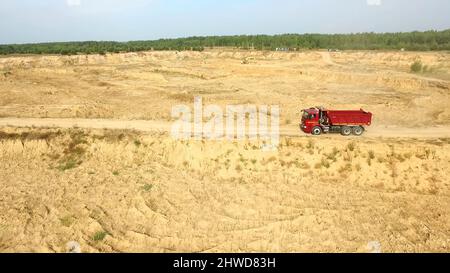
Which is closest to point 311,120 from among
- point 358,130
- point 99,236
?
point 358,130

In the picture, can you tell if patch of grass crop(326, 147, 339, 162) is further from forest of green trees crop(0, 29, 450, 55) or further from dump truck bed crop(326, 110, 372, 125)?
forest of green trees crop(0, 29, 450, 55)

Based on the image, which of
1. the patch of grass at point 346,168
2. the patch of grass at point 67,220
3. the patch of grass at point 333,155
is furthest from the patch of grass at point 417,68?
the patch of grass at point 67,220

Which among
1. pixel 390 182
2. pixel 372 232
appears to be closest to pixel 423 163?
pixel 390 182

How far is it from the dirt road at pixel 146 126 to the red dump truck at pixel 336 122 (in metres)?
0.85

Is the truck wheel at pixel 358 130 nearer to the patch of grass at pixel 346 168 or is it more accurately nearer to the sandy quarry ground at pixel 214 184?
the sandy quarry ground at pixel 214 184

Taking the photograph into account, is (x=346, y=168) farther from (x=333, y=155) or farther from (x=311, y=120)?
(x=311, y=120)

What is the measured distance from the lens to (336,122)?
26688mm

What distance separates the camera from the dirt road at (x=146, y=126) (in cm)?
2738

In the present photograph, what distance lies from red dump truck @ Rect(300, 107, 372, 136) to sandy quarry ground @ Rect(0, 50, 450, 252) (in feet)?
3.48

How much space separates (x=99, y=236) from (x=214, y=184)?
25.7ft

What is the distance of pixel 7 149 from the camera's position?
27.9 m

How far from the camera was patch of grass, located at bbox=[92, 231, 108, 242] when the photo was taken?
18.6m

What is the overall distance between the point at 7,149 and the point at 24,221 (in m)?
10.3

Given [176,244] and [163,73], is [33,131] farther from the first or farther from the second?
[163,73]
